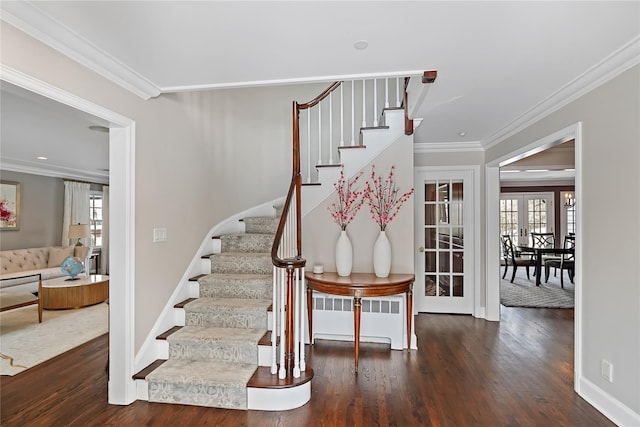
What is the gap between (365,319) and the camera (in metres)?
3.49

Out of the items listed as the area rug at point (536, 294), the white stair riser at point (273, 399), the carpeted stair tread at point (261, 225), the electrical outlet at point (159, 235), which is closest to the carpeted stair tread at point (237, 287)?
the electrical outlet at point (159, 235)

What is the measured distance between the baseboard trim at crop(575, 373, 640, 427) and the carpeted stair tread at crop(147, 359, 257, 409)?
2497 millimetres

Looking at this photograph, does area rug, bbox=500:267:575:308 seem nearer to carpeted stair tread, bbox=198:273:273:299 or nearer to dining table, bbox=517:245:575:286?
dining table, bbox=517:245:575:286

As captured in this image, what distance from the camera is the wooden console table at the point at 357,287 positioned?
2971 mm

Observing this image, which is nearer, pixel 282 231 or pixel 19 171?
pixel 282 231

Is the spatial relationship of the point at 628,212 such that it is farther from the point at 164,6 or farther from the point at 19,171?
the point at 19,171

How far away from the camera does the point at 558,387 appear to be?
268 cm

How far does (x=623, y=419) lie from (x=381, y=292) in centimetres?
175

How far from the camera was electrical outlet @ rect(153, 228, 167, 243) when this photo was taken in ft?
9.13

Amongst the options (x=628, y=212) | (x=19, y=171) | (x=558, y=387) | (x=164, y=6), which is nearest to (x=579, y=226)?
(x=628, y=212)

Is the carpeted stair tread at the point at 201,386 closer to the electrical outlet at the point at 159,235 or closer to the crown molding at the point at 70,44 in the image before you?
the electrical outlet at the point at 159,235

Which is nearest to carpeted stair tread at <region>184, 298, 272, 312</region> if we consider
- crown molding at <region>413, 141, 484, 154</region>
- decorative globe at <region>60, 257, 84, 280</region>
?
crown molding at <region>413, 141, 484, 154</region>

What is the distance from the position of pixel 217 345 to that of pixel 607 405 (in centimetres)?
284

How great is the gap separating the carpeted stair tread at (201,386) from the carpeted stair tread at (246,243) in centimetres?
154
